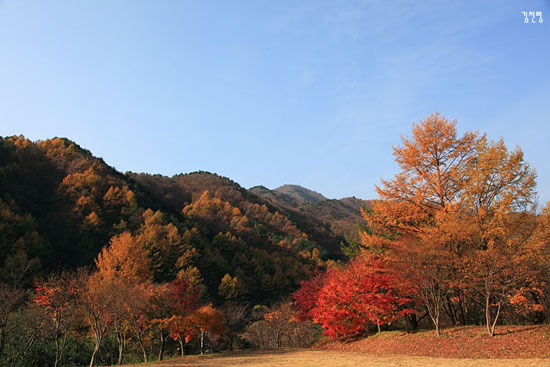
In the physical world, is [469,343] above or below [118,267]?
below

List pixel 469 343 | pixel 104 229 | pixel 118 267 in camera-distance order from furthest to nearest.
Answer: pixel 104 229 < pixel 118 267 < pixel 469 343

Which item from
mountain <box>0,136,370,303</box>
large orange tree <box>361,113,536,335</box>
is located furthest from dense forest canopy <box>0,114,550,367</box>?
mountain <box>0,136,370,303</box>

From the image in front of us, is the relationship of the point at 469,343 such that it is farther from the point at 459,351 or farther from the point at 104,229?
the point at 104,229

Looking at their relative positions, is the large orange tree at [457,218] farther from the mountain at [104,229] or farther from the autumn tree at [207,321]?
the mountain at [104,229]

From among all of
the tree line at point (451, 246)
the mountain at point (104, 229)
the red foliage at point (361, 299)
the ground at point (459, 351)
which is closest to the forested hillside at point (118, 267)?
the mountain at point (104, 229)

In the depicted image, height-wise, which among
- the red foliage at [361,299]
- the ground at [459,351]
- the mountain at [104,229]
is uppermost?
the mountain at [104,229]

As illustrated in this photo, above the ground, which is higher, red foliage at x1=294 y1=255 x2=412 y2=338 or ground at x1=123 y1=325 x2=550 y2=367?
red foliage at x1=294 y1=255 x2=412 y2=338

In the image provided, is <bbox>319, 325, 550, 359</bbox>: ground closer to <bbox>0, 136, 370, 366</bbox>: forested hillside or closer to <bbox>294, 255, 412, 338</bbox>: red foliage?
<bbox>294, 255, 412, 338</bbox>: red foliage

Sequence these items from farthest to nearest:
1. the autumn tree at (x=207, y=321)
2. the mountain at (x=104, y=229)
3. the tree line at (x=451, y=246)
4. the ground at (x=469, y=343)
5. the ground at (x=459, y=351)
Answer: the mountain at (x=104, y=229) → the autumn tree at (x=207, y=321) → the tree line at (x=451, y=246) → the ground at (x=469, y=343) → the ground at (x=459, y=351)

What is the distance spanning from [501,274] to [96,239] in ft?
165

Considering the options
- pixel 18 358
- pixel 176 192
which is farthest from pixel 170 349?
pixel 176 192

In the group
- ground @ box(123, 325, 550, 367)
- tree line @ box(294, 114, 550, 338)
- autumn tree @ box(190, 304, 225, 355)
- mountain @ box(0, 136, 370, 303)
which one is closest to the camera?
ground @ box(123, 325, 550, 367)

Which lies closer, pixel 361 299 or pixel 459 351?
pixel 459 351

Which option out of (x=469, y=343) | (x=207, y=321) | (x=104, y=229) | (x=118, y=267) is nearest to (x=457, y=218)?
(x=469, y=343)
